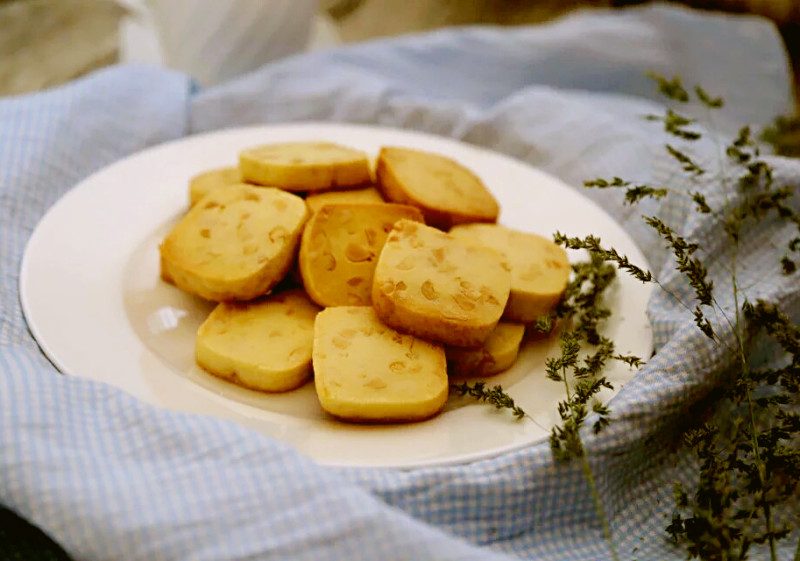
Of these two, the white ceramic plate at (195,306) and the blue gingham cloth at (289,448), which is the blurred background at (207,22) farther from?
the white ceramic plate at (195,306)

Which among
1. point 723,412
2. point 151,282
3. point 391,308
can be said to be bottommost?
point 723,412

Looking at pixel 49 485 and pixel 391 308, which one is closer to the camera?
pixel 49 485

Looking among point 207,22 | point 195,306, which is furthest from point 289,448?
point 207,22

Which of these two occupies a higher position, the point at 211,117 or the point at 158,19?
the point at 158,19

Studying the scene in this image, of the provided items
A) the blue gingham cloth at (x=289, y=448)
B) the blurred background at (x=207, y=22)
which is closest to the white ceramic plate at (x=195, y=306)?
the blue gingham cloth at (x=289, y=448)

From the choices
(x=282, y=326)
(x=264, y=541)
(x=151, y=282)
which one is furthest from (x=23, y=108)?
(x=264, y=541)

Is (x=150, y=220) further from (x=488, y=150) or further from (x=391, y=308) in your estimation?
(x=488, y=150)

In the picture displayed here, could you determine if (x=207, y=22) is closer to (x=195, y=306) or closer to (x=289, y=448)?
(x=195, y=306)
